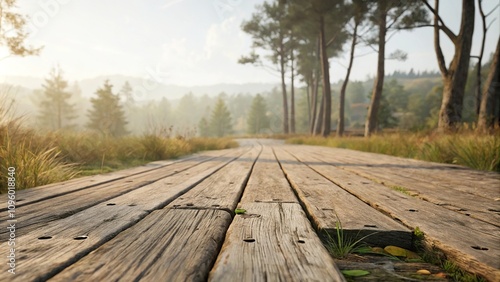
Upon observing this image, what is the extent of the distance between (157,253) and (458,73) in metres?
8.65


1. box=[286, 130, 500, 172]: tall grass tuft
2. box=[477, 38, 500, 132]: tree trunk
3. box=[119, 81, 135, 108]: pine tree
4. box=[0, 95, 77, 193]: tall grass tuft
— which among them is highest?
box=[119, 81, 135, 108]: pine tree

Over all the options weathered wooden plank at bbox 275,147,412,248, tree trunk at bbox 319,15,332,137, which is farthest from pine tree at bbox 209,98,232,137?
weathered wooden plank at bbox 275,147,412,248

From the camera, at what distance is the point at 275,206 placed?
1.35m

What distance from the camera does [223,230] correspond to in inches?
38.1

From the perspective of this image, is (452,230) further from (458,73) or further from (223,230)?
(458,73)

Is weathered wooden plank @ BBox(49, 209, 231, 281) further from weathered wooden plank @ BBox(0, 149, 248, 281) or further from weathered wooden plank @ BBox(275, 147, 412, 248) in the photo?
weathered wooden plank @ BBox(275, 147, 412, 248)

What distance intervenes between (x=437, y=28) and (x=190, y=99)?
112641 millimetres

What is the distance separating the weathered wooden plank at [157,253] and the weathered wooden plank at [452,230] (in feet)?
2.20

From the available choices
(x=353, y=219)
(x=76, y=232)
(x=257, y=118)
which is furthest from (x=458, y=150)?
(x=257, y=118)

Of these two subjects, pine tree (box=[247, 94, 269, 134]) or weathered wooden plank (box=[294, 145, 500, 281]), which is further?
pine tree (box=[247, 94, 269, 134])

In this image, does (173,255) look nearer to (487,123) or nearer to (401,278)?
(401,278)

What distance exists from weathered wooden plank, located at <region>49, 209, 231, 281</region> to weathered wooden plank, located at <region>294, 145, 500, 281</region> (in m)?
0.67

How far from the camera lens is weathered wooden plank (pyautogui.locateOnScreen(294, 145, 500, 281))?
757 millimetres

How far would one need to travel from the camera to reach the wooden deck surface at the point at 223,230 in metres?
0.68
